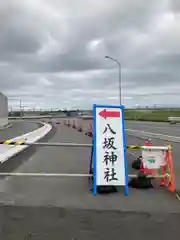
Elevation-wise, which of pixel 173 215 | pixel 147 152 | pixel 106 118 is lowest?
pixel 173 215

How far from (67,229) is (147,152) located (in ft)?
12.0

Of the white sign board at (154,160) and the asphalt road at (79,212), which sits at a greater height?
the white sign board at (154,160)

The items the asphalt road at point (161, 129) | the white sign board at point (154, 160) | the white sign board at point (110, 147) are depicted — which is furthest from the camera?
the asphalt road at point (161, 129)

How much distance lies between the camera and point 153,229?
5.07 meters

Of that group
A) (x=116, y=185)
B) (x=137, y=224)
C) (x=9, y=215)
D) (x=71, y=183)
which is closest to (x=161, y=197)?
(x=116, y=185)

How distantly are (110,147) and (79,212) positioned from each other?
1.92m

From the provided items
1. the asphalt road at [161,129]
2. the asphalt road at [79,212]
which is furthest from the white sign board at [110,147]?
the asphalt road at [161,129]

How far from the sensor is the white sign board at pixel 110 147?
730cm

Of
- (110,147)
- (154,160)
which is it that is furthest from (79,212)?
(154,160)

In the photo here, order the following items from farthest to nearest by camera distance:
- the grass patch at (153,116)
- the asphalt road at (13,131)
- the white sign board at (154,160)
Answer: the grass patch at (153,116) < the asphalt road at (13,131) < the white sign board at (154,160)

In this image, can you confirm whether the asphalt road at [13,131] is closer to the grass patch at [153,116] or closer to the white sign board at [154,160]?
the white sign board at [154,160]

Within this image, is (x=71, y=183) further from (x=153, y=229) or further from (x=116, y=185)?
(x=153, y=229)

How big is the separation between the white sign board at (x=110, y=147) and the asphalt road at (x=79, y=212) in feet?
1.27

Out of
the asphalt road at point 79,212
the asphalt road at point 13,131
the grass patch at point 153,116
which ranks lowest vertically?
the asphalt road at point 79,212
